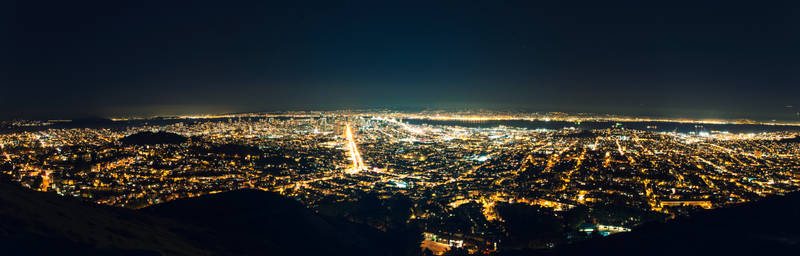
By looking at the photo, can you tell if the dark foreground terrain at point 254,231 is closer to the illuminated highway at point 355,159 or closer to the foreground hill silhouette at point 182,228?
the foreground hill silhouette at point 182,228

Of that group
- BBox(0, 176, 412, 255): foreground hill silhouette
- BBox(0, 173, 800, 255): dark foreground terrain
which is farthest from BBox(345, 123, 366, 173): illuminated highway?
BBox(0, 173, 800, 255): dark foreground terrain

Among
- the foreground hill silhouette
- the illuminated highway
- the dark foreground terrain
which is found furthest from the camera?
the illuminated highway

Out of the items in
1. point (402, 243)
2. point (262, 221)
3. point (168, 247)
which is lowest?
point (402, 243)

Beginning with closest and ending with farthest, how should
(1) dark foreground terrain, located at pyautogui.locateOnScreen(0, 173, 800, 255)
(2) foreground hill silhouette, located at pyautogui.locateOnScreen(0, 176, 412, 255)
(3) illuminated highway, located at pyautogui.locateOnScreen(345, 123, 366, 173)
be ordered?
(2) foreground hill silhouette, located at pyautogui.locateOnScreen(0, 176, 412, 255) < (1) dark foreground terrain, located at pyautogui.locateOnScreen(0, 173, 800, 255) < (3) illuminated highway, located at pyautogui.locateOnScreen(345, 123, 366, 173)

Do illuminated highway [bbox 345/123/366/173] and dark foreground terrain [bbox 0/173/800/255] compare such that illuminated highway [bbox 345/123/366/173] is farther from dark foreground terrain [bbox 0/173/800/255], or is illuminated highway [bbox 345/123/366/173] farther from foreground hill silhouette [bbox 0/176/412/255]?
dark foreground terrain [bbox 0/173/800/255]

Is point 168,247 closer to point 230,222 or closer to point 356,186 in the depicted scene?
point 230,222

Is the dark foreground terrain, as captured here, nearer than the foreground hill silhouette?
No

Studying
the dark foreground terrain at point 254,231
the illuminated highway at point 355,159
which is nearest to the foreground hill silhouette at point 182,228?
the dark foreground terrain at point 254,231

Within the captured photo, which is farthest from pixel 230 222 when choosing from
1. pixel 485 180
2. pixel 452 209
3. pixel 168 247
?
pixel 485 180
